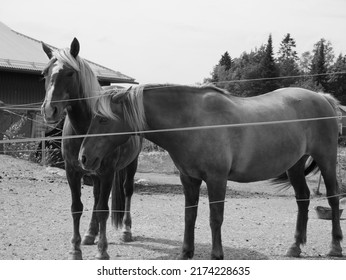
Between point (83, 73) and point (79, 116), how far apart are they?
444 mm

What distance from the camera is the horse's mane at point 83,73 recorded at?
5082mm

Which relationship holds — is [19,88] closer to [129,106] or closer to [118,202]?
[118,202]

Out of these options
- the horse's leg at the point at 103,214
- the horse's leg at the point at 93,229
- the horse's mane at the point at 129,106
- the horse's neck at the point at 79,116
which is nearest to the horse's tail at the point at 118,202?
the horse's leg at the point at 93,229

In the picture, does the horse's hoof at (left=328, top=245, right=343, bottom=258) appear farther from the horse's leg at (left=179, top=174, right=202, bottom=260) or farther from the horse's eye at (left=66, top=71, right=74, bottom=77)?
the horse's eye at (left=66, top=71, right=74, bottom=77)

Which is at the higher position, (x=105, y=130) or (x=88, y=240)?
(x=105, y=130)

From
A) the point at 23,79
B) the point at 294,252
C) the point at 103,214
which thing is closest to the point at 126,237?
the point at 103,214

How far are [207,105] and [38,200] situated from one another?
5.59 metres

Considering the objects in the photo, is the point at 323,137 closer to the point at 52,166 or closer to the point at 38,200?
the point at 38,200

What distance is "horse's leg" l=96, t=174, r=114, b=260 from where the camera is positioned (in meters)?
5.38

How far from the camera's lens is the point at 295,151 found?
18.3 feet

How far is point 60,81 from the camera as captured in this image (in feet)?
16.3

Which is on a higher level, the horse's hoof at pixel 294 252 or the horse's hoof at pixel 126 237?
the horse's hoof at pixel 294 252

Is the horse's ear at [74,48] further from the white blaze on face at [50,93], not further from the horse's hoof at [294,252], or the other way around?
the horse's hoof at [294,252]

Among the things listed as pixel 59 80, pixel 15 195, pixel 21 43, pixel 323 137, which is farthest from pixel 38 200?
pixel 21 43
